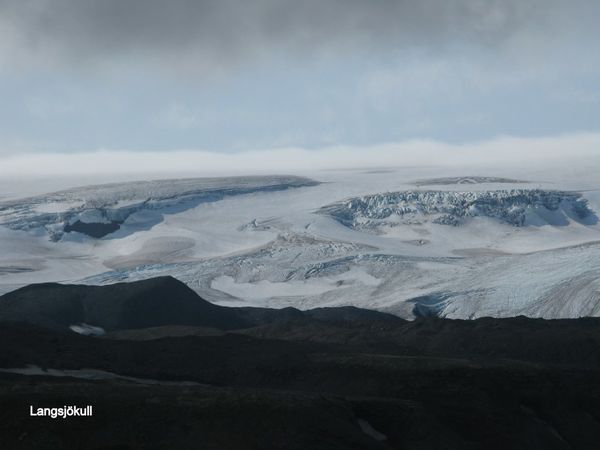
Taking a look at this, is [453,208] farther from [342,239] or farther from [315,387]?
[315,387]

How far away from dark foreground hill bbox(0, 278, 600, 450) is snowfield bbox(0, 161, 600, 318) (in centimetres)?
3296

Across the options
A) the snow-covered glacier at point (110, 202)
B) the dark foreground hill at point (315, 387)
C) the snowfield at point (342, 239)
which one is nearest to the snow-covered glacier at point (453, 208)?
the snowfield at point (342, 239)

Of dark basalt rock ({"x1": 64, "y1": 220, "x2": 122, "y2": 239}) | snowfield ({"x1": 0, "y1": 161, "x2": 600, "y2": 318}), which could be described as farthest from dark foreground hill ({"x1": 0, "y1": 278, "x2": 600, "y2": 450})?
dark basalt rock ({"x1": 64, "y1": 220, "x2": 122, "y2": 239})

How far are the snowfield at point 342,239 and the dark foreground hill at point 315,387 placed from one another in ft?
108

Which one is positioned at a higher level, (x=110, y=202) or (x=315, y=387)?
(x=315, y=387)

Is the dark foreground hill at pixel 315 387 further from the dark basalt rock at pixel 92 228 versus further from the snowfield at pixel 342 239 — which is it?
the dark basalt rock at pixel 92 228

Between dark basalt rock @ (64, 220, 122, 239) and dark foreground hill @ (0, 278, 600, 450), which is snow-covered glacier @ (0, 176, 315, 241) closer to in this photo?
dark basalt rock @ (64, 220, 122, 239)

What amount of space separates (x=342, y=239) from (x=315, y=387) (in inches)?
3553

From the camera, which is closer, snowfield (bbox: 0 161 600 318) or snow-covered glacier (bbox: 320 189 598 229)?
snowfield (bbox: 0 161 600 318)

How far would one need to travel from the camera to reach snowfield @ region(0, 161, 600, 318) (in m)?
101

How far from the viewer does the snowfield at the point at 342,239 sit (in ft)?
332

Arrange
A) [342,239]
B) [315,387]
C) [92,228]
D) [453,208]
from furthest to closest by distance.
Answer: [92,228]
[453,208]
[342,239]
[315,387]

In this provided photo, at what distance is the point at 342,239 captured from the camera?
5310 inches

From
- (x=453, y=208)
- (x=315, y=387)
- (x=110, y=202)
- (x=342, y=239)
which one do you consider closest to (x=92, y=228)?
(x=110, y=202)
